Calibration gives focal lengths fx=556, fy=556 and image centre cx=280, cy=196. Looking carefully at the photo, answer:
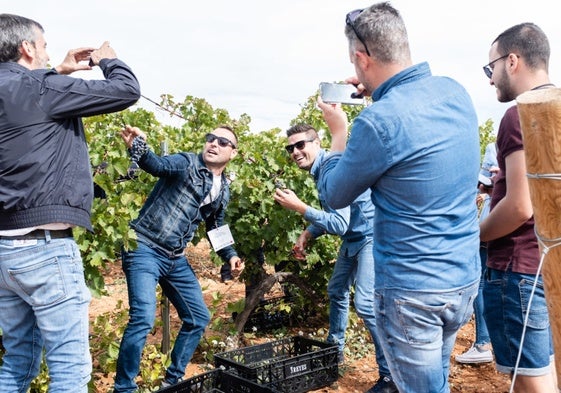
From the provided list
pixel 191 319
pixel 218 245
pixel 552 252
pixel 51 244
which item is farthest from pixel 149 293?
pixel 552 252

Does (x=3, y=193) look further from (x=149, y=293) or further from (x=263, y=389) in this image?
(x=263, y=389)

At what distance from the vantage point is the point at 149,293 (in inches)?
137

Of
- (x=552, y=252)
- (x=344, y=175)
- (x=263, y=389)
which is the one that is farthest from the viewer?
(x=263, y=389)

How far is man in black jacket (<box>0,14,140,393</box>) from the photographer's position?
226 centimetres

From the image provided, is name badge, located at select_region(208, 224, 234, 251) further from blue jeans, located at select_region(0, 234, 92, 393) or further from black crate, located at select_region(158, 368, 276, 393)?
blue jeans, located at select_region(0, 234, 92, 393)

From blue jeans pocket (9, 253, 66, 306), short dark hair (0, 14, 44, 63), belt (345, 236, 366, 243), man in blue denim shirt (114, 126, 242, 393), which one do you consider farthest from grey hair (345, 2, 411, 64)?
belt (345, 236, 366, 243)

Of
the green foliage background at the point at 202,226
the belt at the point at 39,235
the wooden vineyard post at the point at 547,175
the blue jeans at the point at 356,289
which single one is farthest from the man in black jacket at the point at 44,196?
the blue jeans at the point at 356,289

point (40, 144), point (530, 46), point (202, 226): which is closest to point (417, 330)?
point (530, 46)

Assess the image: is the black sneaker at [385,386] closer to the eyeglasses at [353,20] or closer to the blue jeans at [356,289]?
the blue jeans at [356,289]

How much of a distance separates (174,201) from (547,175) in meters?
2.52

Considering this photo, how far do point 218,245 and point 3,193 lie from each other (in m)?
2.05

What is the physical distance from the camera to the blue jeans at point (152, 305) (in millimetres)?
3412

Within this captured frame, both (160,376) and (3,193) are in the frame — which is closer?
(3,193)

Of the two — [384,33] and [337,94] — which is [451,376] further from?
[384,33]
